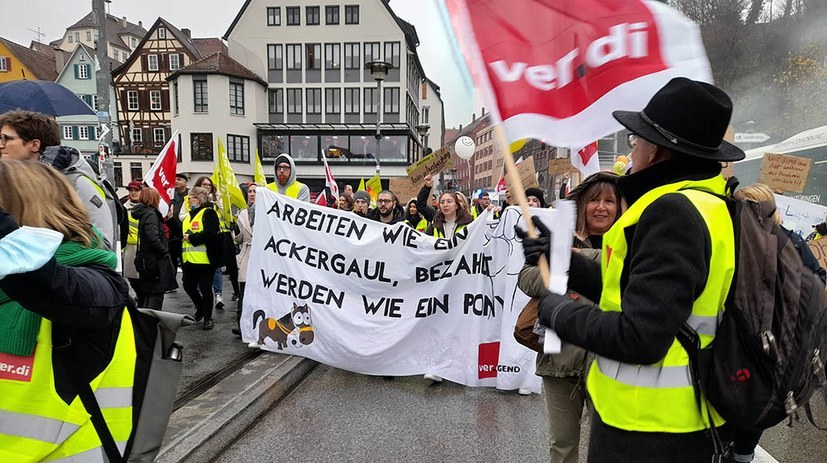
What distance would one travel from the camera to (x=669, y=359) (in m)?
1.51

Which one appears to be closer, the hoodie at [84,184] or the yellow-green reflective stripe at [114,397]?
→ the yellow-green reflective stripe at [114,397]

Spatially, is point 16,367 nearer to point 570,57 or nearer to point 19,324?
point 19,324

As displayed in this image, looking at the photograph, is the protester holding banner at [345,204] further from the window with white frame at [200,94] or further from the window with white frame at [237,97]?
the window with white frame at [200,94]

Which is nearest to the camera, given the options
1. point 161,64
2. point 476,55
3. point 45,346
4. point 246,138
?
point 45,346

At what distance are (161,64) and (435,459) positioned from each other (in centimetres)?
4953

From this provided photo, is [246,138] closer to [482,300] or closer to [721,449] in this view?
[482,300]

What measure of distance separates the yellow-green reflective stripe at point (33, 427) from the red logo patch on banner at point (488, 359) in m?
3.68

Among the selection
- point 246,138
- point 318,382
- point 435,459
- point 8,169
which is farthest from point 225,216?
point 246,138

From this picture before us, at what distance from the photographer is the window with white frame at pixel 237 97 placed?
39.5m

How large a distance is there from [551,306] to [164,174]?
7712mm

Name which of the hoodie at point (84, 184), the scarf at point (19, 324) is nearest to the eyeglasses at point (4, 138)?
the hoodie at point (84, 184)

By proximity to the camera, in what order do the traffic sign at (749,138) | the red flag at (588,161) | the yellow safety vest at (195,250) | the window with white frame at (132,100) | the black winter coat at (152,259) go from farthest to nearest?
the window with white frame at (132,100) < the traffic sign at (749,138) < the yellow safety vest at (195,250) < the black winter coat at (152,259) < the red flag at (588,161)

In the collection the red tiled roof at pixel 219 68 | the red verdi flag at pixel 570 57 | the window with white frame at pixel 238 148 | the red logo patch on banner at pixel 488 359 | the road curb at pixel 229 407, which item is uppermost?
the red tiled roof at pixel 219 68

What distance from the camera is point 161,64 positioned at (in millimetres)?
44656
